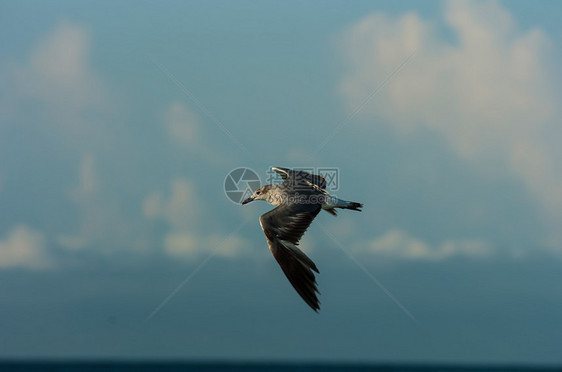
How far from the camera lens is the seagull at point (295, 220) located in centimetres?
1886

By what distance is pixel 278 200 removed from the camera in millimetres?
22438

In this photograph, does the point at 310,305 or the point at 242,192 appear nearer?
the point at 310,305

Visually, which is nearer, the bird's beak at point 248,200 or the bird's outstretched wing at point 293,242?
the bird's outstretched wing at point 293,242

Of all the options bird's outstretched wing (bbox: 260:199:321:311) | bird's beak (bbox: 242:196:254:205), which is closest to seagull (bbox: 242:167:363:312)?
bird's outstretched wing (bbox: 260:199:321:311)

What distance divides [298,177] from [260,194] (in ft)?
4.96

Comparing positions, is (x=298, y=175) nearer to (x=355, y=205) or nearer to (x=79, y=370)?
(x=355, y=205)

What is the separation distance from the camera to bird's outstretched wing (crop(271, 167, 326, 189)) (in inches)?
919

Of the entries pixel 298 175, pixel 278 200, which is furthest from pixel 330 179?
pixel 278 200

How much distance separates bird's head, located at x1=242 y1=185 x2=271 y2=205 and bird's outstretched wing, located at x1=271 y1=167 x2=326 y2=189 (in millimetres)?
751

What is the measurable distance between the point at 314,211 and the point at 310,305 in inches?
130

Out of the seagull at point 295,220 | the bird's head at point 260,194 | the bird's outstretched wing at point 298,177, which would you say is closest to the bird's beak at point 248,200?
the bird's head at point 260,194

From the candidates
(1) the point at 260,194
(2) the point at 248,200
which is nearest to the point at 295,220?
(1) the point at 260,194

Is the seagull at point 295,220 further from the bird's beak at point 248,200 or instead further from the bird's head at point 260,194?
the bird's beak at point 248,200

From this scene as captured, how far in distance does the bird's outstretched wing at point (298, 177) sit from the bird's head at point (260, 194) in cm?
75
